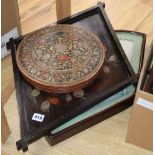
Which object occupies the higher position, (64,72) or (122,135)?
(64,72)

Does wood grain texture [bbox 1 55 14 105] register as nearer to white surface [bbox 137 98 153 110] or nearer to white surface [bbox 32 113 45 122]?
white surface [bbox 32 113 45 122]

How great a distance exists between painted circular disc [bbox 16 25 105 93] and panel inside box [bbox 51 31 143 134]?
3.3 inches

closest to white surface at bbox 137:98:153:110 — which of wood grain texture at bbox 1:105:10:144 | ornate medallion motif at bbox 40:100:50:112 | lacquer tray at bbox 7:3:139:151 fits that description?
lacquer tray at bbox 7:3:139:151

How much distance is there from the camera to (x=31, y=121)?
0.93 metres

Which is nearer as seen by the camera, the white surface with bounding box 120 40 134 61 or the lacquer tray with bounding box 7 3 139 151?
the lacquer tray with bounding box 7 3 139 151

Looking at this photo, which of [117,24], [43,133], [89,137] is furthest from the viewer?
[117,24]

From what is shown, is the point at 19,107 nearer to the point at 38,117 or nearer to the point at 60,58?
the point at 38,117

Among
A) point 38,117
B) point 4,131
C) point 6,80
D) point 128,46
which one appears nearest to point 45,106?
point 38,117

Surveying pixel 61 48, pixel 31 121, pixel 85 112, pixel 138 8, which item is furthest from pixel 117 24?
pixel 31 121

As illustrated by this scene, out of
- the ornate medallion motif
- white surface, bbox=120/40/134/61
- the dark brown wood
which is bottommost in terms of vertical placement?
the dark brown wood

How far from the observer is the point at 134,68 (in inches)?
43.1

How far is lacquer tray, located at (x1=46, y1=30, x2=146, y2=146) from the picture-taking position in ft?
3.13

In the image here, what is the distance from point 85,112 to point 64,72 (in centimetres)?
13

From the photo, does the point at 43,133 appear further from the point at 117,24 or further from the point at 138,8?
the point at 138,8
